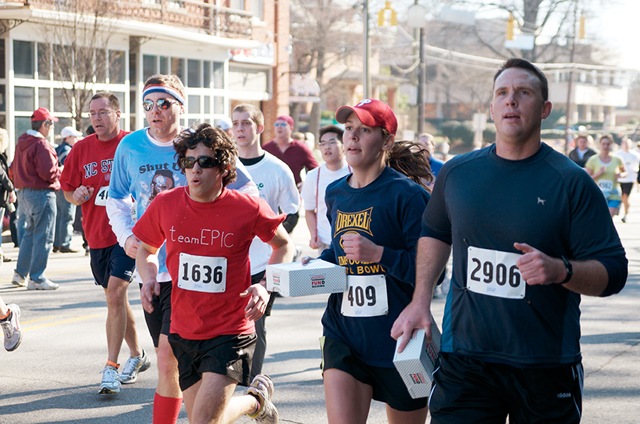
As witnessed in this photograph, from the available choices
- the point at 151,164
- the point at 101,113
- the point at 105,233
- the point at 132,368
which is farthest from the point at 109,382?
the point at 101,113

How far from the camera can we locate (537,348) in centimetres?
394

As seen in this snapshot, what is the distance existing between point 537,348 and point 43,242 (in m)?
9.88

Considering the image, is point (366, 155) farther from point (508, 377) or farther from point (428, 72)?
point (428, 72)

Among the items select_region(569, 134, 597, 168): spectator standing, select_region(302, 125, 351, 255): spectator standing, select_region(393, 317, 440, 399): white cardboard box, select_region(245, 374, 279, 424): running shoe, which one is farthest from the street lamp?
select_region(393, 317, 440, 399): white cardboard box

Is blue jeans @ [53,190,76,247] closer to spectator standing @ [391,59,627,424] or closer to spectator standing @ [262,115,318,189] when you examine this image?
spectator standing @ [262,115,318,189]

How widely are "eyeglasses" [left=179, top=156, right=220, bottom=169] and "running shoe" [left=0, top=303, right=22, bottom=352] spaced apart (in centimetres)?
359

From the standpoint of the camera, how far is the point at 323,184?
33.8 feet

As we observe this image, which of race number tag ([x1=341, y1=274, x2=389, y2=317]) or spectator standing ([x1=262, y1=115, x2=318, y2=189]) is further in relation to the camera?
spectator standing ([x1=262, y1=115, x2=318, y2=189])

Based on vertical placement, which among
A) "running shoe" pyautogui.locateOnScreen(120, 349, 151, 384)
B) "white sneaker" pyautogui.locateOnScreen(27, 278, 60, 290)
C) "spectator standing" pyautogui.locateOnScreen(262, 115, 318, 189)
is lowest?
"white sneaker" pyautogui.locateOnScreen(27, 278, 60, 290)

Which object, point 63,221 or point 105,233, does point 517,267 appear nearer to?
point 105,233

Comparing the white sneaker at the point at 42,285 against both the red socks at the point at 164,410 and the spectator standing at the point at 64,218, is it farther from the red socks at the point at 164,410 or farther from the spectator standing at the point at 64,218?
the red socks at the point at 164,410

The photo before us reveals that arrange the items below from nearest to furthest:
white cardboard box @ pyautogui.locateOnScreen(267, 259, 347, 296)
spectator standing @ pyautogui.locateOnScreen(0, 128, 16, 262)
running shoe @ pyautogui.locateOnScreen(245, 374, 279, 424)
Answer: white cardboard box @ pyautogui.locateOnScreen(267, 259, 347, 296) < running shoe @ pyautogui.locateOnScreen(245, 374, 279, 424) < spectator standing @ pyautogui.locateOnScreen(0, 128, 16, 262)

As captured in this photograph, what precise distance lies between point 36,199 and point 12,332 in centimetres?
558

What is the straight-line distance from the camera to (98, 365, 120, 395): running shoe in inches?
290
